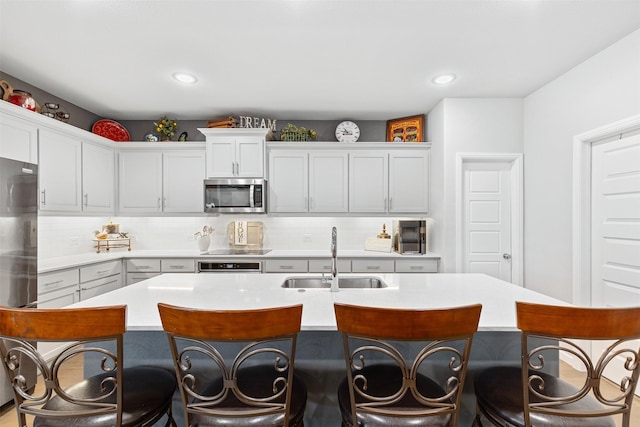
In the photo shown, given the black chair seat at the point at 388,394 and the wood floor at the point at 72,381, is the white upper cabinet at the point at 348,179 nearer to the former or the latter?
the wood floor at the point at 72,381

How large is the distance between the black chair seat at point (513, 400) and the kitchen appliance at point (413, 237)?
2.42 meters

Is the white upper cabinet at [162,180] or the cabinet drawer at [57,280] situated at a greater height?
the white upper cabinet at [162,180]

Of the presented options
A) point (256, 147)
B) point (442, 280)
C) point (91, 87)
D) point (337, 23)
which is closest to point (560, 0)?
point (337, 23)

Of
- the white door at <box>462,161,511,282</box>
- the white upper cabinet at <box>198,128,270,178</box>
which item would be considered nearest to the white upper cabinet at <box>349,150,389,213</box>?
the white door at <box>462,161,511,282</box>

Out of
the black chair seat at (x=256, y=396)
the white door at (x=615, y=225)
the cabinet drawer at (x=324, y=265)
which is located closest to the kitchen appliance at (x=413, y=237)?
the cabinet drawer at (x=324, y=265)

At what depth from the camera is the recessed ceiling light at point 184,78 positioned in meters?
2.93

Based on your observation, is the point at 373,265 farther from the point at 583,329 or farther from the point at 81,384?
the point at 81,384

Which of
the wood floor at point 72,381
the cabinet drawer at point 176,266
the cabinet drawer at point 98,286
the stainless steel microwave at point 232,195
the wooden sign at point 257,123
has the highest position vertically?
the wooden sign at point 257,123

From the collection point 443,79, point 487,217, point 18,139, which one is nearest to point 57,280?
point 18,139

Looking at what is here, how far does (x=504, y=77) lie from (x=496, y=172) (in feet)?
3.38

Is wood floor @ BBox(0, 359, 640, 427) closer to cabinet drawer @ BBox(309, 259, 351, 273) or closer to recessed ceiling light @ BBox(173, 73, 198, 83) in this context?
cabinet drawer @ BBox(309, 259, 351, 273)

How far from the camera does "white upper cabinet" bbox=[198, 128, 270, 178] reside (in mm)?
3914

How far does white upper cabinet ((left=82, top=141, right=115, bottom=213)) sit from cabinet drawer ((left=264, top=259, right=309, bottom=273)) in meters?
2.09

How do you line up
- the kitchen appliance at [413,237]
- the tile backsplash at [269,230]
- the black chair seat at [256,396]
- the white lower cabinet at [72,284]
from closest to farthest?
the black chair seat at [256,396], the white lower cabinet at [72,284], the kitchen appliance at [413,237], the tile backsplash at [269,230]
